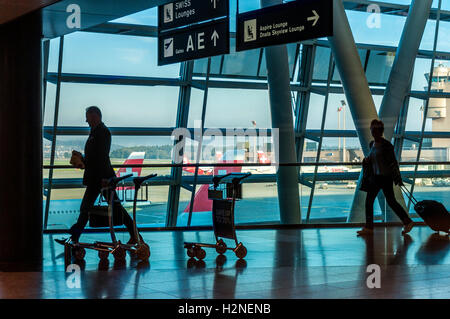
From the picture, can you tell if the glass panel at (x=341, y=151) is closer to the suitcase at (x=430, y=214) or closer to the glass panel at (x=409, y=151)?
the glass panel at (x=409, y=151)

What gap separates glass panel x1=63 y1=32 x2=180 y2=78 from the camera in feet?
30.8

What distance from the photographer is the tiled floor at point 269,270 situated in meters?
5.16

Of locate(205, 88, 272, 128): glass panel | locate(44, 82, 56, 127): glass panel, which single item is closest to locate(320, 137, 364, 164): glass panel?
locate(205, 88, 272, 128): glass panel

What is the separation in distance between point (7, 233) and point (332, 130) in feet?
16.8

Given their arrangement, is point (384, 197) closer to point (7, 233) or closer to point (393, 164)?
point (393, 164)

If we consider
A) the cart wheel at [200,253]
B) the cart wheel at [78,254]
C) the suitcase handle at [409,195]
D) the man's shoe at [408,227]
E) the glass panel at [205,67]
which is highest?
the glass panel at [205,67]

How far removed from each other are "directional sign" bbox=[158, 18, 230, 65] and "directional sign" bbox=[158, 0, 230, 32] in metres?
0.07

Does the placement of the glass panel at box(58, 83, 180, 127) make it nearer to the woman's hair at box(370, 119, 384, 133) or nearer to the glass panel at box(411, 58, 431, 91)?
the woman's hair at box(370, 119, 384, 133)

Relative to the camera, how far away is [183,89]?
9742 mm

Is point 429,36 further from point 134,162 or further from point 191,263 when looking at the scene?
point 134,162

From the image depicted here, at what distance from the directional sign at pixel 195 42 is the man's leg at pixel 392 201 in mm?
2881

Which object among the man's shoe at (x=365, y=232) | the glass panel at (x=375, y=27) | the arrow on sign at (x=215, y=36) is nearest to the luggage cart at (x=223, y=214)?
the arrow on sign at (x=215, y=36)

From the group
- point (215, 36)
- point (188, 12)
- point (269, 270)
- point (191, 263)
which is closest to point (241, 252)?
point (191, 263)

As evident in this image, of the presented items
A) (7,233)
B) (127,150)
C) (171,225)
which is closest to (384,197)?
(171,225)
